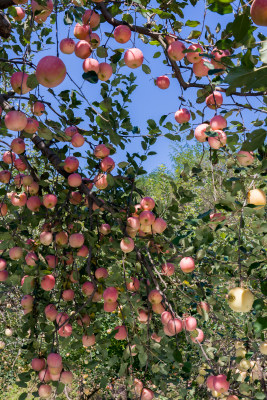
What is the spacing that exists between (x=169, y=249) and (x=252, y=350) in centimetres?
135

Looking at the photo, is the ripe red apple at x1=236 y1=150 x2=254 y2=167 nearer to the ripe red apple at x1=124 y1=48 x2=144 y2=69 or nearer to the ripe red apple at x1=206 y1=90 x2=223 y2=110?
the ripe red apple at x1=206 y1=90 x2=223 y2=110

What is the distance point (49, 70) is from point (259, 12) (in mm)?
767

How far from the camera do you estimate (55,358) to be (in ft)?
5.77

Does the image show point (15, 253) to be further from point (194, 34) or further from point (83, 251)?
point (194, 34)

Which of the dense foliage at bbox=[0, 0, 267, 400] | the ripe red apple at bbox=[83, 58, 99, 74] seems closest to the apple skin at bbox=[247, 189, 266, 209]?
the dense foliage at bbox=[0, 0, 267, 400]

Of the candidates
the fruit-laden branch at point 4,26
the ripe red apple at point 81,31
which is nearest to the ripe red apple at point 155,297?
the ripe red apple at point 81,31

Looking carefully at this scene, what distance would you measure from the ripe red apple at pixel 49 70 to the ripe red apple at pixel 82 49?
0.92 feet

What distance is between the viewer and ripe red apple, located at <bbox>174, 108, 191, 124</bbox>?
1858mm

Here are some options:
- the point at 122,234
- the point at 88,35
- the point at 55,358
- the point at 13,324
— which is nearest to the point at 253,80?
the point at 88,35

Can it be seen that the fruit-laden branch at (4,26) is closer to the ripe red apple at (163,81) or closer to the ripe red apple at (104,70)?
the ripe red apple at (104,70)

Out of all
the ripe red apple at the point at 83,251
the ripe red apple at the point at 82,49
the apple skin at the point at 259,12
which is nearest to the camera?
the apple skin at the point at 259,12

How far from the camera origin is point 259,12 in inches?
30.5

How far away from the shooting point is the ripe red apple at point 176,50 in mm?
1491

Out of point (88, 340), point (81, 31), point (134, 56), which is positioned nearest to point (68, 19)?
point (81, 31)
